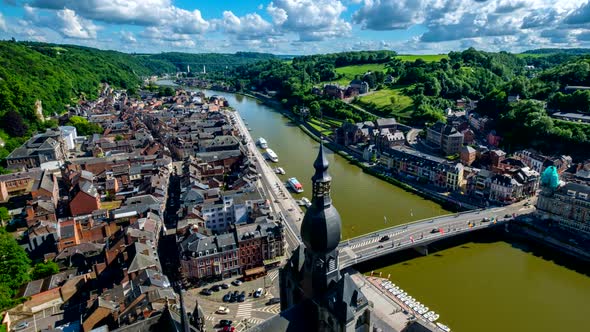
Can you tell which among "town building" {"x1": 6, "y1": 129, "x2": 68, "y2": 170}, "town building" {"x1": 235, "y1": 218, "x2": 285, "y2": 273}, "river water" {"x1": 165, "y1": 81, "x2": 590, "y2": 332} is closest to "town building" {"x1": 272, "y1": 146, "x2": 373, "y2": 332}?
"town building" {"x1": 235, "y1": 218, "x2": 285, "y2": 273}

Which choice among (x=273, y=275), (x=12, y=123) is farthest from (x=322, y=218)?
(x=12, y=123)

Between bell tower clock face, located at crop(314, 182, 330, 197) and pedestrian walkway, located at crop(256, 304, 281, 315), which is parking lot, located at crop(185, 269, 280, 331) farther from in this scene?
bell tower clock face, located at crop(314, 182, 330, 197)

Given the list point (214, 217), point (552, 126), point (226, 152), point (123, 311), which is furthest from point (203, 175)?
point (552, 126)

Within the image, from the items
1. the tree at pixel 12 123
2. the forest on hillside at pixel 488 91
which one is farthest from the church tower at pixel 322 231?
the tree at pixel 12 123

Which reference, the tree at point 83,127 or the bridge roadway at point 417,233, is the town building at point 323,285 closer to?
the bridge roadway at point 417,233

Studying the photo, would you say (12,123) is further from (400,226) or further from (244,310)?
(400,226)
